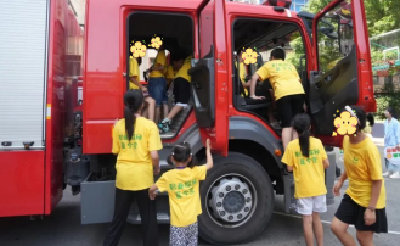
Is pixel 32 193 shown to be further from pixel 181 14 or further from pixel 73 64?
pixel 181 14

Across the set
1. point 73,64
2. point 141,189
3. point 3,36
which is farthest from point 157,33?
point 141,189

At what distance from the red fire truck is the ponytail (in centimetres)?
72

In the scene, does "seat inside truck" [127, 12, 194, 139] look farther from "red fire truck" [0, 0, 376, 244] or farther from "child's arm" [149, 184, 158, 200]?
"child's arm" [149, 184, 158, 200]

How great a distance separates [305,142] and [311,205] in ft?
2.30

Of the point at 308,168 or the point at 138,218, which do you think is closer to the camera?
the point at 308,168

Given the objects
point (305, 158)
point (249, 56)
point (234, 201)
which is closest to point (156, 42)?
point (249, 56)

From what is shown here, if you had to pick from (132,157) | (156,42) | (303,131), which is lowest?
(132,157)

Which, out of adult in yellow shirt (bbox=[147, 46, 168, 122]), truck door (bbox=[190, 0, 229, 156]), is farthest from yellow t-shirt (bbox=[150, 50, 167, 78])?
truck door (bbox=[190, 0, 229, 156])

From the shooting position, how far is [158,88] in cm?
552

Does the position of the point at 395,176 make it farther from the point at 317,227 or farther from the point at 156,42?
the point at 156,42

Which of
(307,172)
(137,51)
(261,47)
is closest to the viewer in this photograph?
(307,172)

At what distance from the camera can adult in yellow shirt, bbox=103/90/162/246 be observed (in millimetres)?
3613

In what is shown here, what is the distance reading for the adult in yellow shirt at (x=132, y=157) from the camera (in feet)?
11.9

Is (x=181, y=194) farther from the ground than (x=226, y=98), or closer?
closer
